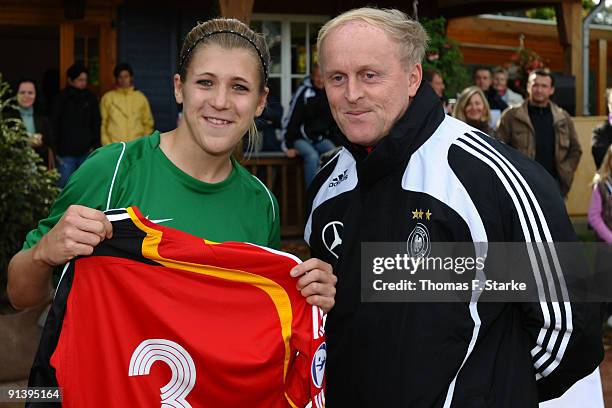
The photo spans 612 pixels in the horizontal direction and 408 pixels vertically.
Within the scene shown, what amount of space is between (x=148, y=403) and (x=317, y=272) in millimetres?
619

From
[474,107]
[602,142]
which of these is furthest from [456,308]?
[602,142]

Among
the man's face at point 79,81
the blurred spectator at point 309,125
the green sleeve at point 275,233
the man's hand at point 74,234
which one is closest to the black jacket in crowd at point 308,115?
the blurred spectator at point 309,125

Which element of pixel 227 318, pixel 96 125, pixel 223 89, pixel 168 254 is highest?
pixel 96 125

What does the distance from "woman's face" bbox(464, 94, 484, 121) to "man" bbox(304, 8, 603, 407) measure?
211 inches

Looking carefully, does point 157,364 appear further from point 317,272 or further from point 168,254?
point 317,272

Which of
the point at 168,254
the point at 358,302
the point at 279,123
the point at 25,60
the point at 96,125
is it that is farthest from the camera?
the point at 25,60

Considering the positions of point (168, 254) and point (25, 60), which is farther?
point (25, 60)

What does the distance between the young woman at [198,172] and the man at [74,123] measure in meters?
7.85

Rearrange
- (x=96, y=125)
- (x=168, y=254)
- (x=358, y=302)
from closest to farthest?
(x=168, y=254)
(x=358, y=302)
(x=96, y=125)

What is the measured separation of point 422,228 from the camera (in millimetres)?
2643

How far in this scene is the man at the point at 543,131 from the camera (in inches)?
353

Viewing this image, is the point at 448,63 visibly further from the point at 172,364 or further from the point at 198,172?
the point at 172,364

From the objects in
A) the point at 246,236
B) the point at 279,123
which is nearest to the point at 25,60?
the point at 279,123

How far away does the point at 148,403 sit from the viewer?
260 cm
